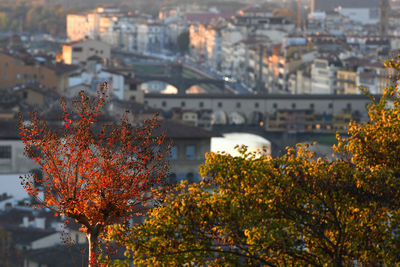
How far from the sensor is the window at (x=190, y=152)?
35250 millimetres

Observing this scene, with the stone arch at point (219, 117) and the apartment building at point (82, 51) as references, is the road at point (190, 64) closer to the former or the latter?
the apartment building at point (82, 51)

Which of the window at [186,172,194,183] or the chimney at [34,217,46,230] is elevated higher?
the chimney at [34,217,46,230]

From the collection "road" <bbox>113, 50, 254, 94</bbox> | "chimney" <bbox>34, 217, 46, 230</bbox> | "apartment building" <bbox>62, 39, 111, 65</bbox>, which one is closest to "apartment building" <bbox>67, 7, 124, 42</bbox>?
"road" <bbox>113, 50, 254, 94</bbox>

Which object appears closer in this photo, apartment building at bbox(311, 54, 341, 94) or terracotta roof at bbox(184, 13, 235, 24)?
apartment building at bbox(311, 54, 341, 94)

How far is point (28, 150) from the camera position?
9.83 meters

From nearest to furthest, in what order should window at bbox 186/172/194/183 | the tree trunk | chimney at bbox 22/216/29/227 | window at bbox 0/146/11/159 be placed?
1. the tree trunk
2. chimney at bbox 22/216/29/227
3. window at bbox 186/172/194/183
4. window at bbox 0/146/11/159

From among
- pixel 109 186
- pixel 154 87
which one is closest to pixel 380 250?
pixel 109 186

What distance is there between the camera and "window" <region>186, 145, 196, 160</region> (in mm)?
35250

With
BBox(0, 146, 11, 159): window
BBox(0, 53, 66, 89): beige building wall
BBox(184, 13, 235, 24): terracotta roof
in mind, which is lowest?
BBox(184, 13, 235, 24): terracotta roof

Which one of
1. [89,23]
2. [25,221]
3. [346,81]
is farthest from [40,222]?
[89,23]

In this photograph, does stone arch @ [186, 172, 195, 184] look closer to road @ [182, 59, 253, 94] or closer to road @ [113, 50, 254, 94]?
road @ [182, 59, 253, 94]

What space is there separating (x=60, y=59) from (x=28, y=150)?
77.4 metres

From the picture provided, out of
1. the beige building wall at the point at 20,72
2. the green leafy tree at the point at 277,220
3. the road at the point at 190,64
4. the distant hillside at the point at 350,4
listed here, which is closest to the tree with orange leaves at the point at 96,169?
the green leafy tree at the point at 277,220

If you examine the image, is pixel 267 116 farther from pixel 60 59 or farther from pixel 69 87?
pixel 60 59
